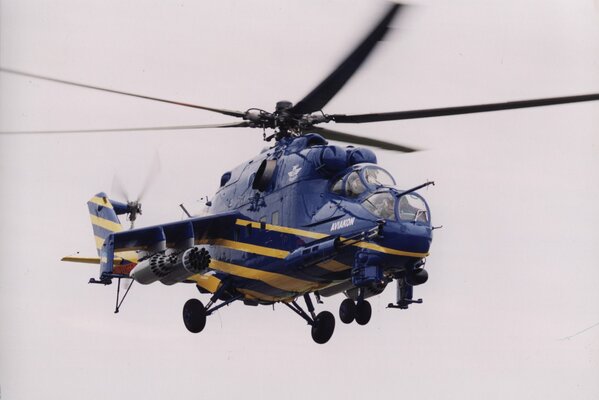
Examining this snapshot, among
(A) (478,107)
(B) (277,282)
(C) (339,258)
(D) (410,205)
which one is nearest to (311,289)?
(B) (277,282)

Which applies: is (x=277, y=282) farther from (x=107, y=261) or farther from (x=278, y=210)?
(x=107, y=261)

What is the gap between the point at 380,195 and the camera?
74.3 feet

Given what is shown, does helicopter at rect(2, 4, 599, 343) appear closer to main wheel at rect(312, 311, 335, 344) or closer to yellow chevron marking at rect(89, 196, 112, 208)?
main wheel at rect(312, 311, 335, 344)

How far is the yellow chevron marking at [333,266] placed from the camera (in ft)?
76.5

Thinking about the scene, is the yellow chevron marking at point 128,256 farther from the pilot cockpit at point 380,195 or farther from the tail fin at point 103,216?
the pilot cockpit at point 380,195

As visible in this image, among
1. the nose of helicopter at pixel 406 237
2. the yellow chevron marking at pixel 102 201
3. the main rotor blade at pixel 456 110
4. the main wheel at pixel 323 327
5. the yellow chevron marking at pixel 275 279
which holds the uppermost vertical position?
the main rotor blade at pixel 456 110

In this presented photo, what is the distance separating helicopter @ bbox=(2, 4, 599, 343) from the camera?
22.1 meters

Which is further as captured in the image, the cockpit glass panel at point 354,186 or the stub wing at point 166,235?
the stub wing at point 166,235

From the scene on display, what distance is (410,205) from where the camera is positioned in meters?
22.5

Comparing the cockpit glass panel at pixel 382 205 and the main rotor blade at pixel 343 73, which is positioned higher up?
the main rotor blade at pixel 343 73

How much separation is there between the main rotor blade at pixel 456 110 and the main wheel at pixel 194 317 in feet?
22.3

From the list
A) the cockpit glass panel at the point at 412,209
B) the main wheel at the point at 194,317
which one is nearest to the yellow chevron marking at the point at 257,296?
the main wheel at the point at 194,317

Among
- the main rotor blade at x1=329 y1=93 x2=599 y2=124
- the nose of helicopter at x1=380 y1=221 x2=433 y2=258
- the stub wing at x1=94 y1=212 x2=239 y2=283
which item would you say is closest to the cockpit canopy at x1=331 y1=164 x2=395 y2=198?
the main rotor blade at x1=329 y1=93 x2=599 y2=124

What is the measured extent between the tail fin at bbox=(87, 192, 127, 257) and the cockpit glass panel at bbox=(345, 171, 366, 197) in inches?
394
